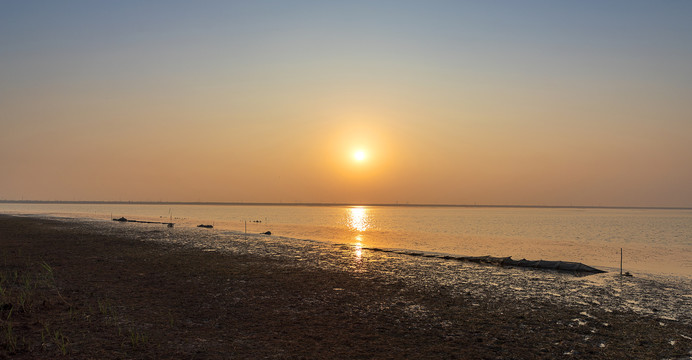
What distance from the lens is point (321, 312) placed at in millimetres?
14500

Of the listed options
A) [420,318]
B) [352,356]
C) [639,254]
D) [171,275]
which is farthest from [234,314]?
[639,254]

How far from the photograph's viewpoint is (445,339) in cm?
1174

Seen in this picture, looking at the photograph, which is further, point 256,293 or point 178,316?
point 256,293

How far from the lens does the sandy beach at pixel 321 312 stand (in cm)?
1063

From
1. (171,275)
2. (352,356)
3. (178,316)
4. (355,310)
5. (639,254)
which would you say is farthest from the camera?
(639,254)

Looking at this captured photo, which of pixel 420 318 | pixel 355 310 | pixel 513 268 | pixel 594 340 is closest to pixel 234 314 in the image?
pixel 355 310

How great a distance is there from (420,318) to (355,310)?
2.44m

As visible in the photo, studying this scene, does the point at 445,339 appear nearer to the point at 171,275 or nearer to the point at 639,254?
the point at 171,275

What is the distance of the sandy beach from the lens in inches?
419

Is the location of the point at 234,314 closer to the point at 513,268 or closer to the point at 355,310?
the point at 355,310

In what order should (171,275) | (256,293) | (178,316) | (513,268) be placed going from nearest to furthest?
(178,316) → (256,293) → (171,275) → (513,268)

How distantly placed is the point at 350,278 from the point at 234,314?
8.78 m

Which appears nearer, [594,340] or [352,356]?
[352,356]

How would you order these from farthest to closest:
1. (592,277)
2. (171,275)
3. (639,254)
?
(639,254)
(592,277)
(171,275)
